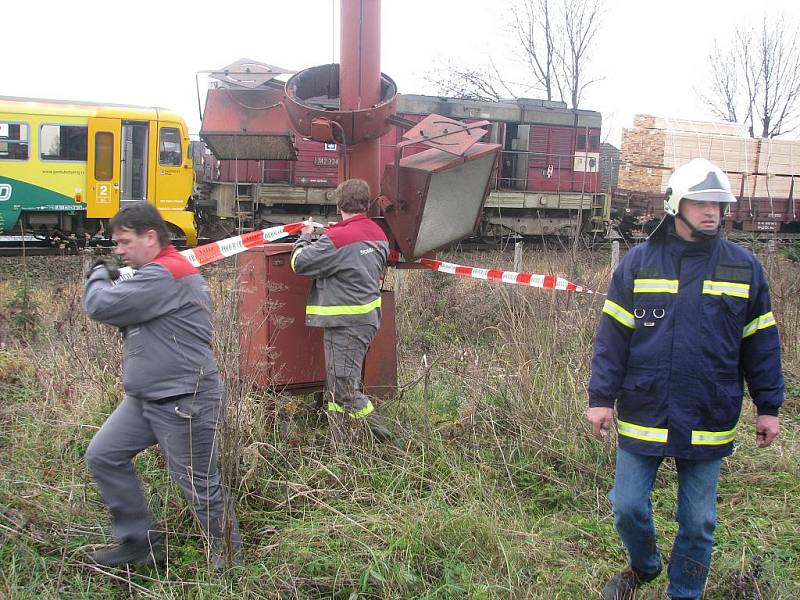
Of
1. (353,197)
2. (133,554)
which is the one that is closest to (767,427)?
(353,197)

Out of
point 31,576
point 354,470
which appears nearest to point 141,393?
point 31,576

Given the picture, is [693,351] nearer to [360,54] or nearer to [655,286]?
[655,286]

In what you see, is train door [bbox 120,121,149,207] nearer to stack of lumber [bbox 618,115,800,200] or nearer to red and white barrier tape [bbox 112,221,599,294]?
red and white barrier tape [bbox 112,221,599,294]

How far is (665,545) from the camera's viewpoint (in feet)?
12.1

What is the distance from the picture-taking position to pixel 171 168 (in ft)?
51.5

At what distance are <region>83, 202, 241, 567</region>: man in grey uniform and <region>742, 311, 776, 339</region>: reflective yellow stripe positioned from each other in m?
2.31

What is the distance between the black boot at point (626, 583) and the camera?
10.2ft

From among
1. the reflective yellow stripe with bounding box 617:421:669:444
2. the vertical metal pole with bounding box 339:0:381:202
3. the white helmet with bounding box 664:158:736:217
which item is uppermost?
the vertical metal pole with bounding box 339:0:381:202

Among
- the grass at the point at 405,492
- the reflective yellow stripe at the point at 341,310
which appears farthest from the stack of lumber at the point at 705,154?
the reflective yellow stripe at the point at 341,310

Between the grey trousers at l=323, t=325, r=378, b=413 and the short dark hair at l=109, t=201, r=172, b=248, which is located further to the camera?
the grey trousers at l=323, t=325, r=378, b=413

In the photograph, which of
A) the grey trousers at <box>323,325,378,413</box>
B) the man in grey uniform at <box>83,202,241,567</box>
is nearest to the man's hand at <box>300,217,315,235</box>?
the grey trousers at <box>323,325,378,413</box>

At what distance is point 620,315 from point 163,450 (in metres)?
2.11

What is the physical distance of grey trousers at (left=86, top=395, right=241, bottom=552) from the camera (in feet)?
10.5

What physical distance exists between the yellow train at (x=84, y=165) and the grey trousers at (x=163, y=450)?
41.0 ft
